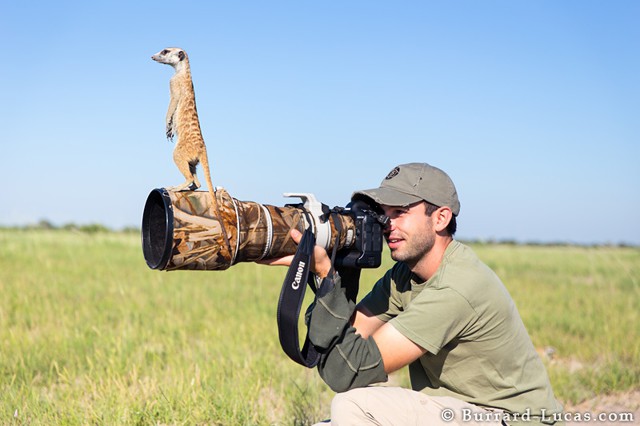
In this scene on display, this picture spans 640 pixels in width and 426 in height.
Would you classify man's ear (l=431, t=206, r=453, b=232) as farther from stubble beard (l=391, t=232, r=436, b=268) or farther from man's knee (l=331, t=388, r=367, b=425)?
man's knee (l=331, t=388, r=367, b=425)

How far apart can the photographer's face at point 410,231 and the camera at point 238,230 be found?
58 mm

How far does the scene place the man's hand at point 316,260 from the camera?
7.80 ft

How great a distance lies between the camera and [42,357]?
435 centimetres

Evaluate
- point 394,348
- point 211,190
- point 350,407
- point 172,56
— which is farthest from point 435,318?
point 172,56

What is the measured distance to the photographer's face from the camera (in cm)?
259

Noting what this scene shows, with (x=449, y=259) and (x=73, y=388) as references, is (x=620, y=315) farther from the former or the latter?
(x=73, y=388)

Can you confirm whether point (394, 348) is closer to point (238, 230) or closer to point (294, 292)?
point (294, 292)

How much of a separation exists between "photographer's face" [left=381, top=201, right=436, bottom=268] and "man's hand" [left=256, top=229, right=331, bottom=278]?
0.33 metres

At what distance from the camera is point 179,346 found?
488cm

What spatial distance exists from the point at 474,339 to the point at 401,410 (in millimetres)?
407

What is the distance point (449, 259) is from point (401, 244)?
209 mm

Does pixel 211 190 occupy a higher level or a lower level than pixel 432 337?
higher

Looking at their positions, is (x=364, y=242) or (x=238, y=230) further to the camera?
(x=364, y=242)

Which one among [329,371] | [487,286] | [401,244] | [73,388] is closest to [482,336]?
[487,286]
